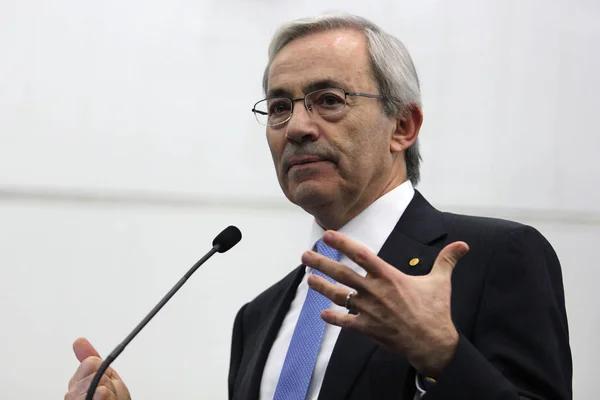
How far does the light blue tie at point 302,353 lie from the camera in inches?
59.9

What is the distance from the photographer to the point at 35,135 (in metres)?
2.69

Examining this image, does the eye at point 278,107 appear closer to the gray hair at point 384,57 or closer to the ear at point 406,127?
the gray hair at point 384,57

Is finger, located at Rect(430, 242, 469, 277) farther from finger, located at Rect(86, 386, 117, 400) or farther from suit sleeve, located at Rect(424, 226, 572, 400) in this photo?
finger, located at Rect(86, 386, 117, 400)

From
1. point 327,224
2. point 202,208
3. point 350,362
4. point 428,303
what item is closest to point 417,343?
point 428,303

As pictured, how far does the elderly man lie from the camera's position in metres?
1.13

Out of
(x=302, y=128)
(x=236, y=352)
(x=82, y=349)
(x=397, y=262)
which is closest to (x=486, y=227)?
(x=397, y=262)

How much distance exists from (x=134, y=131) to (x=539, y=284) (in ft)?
5.69

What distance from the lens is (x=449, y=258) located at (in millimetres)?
1170

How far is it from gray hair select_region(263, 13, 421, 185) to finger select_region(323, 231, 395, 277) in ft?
2.43

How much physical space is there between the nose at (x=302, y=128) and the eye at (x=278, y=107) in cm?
7

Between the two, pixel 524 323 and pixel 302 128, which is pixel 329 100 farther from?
pixel 524 323

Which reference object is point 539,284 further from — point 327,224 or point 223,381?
point 223,381

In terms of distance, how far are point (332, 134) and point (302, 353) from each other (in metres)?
0.49

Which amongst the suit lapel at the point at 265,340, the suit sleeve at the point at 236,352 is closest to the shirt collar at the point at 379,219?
the suit lapel at the point at 265,340
